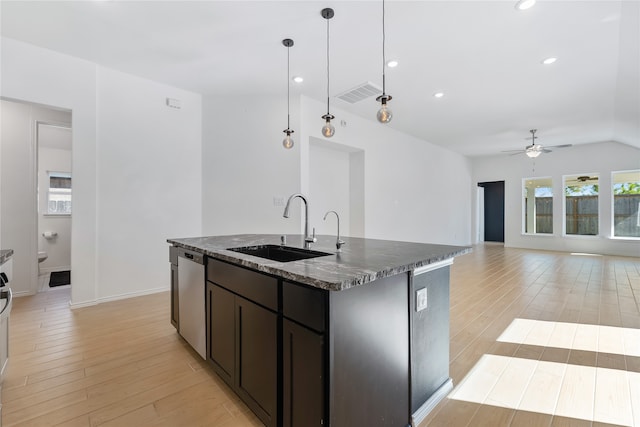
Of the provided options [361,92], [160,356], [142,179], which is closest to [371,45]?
[361,92]

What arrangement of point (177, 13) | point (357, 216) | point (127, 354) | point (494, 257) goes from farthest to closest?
point (494, 257), point (357, 216), point (177, 13), point (127, 354)

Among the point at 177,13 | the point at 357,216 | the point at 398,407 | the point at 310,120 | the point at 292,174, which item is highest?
the point at 177,13

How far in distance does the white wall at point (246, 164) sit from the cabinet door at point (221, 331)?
2462 millimetres

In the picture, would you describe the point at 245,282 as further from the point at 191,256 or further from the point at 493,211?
the point at 493,211

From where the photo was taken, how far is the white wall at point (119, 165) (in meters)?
3.29

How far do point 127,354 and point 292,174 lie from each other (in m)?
2.90

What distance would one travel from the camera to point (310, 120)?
178 inches

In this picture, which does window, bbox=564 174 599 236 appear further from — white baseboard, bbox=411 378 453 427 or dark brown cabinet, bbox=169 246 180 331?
dark brown cabinet, bbox=169 246 180 331

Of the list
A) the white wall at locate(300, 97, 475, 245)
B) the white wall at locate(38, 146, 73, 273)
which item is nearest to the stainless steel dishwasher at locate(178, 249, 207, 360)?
the white wall at locate(300, 97, 475, 245)

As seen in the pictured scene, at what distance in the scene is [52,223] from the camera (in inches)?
209

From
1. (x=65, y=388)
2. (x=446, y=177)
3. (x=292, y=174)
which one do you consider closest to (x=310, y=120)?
(x=292, y=174)

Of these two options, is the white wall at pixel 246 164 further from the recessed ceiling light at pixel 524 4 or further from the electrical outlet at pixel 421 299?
the electrical outlet at pixel 421 299

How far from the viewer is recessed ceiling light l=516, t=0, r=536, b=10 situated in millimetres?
2434

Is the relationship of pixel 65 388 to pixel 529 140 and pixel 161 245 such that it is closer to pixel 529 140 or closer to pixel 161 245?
pixel 161 245
